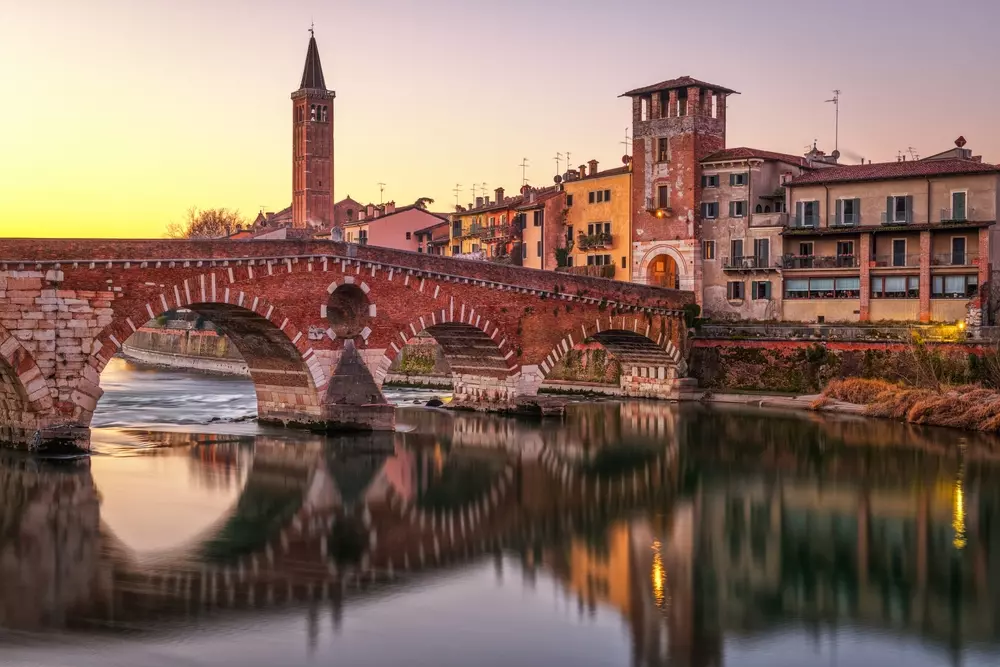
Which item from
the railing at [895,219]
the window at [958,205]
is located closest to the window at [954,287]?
the window at [958,205]

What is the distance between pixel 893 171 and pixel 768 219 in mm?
5136

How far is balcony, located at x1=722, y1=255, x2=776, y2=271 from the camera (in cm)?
4569

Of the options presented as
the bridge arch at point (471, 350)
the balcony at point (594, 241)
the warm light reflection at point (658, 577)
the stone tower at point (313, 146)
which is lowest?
the warm light reflection at point (658, 577)

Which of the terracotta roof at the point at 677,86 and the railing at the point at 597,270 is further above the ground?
the terracotta roof at the point at 677,86

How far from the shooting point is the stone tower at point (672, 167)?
4703 cm

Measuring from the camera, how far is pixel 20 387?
84.0 feet

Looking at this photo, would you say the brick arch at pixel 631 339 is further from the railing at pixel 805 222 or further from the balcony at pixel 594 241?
the balcony at pixel 594 241

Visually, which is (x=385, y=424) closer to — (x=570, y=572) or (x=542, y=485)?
(x=542, y=485)

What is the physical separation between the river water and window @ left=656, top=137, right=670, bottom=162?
1763 cm

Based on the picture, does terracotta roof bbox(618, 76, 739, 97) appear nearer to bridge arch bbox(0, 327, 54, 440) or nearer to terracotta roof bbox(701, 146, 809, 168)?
terracotta roof bbox(701, 146, 809, 168)

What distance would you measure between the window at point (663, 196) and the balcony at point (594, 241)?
11.8ft

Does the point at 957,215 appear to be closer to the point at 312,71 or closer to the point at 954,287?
the point at 954,287

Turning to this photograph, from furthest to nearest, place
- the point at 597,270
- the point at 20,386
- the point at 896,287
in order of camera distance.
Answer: the point at 597,270 < the point at 896,287 < the point at 20,386

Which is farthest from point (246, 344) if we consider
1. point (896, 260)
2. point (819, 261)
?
point (896, 260)
